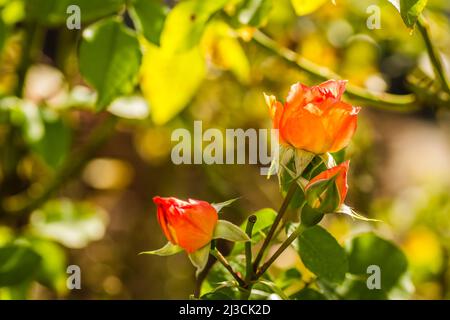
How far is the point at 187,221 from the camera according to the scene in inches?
22.8

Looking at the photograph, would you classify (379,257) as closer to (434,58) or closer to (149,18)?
(434,58)

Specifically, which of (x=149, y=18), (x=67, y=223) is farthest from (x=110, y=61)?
(x=67, y=223)

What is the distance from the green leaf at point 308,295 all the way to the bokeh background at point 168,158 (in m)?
0.29

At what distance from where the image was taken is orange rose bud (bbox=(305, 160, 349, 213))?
22.1 inches

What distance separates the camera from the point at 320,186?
0.56 meters

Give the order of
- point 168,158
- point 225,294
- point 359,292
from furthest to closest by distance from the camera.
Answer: point 168,158
point 359,292
point 225,294

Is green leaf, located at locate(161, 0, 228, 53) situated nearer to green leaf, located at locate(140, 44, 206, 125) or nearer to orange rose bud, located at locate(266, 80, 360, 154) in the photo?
green leaf, located at locate(140, 44, 206, 125)

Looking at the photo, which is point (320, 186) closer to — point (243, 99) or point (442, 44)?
point (442, 44)

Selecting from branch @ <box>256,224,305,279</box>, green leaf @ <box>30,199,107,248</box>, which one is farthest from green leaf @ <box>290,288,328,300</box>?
green leaf @ <box>30,199,107,248</box>

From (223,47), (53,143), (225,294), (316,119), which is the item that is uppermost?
(223,47)

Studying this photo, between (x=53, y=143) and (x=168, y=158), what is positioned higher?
(x=168, y=158)

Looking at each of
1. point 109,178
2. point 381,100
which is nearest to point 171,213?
point 381,100

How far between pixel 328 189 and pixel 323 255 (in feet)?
0.42
